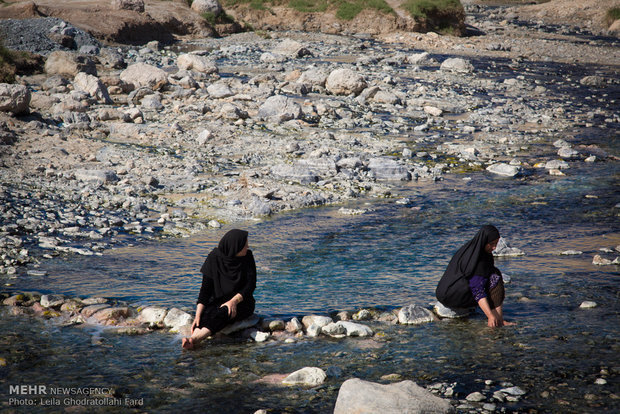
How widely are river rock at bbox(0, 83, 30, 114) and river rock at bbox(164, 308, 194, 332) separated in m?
8.40

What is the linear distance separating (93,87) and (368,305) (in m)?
11.3

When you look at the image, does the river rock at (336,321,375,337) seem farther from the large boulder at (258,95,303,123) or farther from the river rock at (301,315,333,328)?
the large boulder at (258,95,303,123)

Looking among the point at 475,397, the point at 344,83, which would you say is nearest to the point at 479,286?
the point at 475,397

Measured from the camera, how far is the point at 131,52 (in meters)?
23.5

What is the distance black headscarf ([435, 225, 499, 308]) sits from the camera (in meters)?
5.27

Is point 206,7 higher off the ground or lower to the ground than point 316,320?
higher

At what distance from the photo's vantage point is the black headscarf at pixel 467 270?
527 cm

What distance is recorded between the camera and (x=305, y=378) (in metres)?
4.24

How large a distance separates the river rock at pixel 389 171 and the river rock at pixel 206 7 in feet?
75.0

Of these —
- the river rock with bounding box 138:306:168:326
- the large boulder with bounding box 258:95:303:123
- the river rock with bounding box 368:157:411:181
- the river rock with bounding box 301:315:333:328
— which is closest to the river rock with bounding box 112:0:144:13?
the large boulder with bounding box 258:95:303:123

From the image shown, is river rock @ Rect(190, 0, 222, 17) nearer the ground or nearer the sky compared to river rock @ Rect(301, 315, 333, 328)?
nearer the sky

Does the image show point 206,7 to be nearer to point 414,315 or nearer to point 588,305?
point 414,315

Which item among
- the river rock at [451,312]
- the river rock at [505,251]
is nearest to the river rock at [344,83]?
the river rock at [505,251]

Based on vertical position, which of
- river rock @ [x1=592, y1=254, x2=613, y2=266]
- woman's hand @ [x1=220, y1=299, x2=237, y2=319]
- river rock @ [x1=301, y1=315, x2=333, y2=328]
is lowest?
river rock @ [x1=301, y1=315, x2=333, y2=328]
